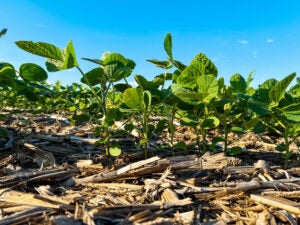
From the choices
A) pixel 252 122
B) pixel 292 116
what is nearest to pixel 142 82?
pixel 252 122

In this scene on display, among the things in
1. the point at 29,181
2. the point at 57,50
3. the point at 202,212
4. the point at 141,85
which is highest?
the point at 57,50

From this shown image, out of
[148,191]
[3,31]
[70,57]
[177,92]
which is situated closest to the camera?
[148,191]

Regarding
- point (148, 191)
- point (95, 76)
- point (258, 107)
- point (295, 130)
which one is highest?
point (95, 76)

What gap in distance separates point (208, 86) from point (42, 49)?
2.52ft

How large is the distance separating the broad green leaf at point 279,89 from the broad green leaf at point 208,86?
244 millimetres

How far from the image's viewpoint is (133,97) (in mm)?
1394

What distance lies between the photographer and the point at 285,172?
140 cm

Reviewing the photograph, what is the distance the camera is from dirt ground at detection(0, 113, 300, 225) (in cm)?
100

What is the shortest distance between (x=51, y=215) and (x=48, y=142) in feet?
3.83

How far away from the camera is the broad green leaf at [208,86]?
1.37 metres

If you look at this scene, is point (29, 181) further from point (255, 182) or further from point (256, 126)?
point (256, 126)

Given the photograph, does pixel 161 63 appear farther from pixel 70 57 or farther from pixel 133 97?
pixel 70 57

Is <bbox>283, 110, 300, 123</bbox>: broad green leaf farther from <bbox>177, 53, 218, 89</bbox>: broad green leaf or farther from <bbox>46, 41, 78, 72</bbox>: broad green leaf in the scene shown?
<bbox>46, 41, 78, 72</bbox>: broad green leaf

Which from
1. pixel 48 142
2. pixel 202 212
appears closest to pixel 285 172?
pixel 202 212
